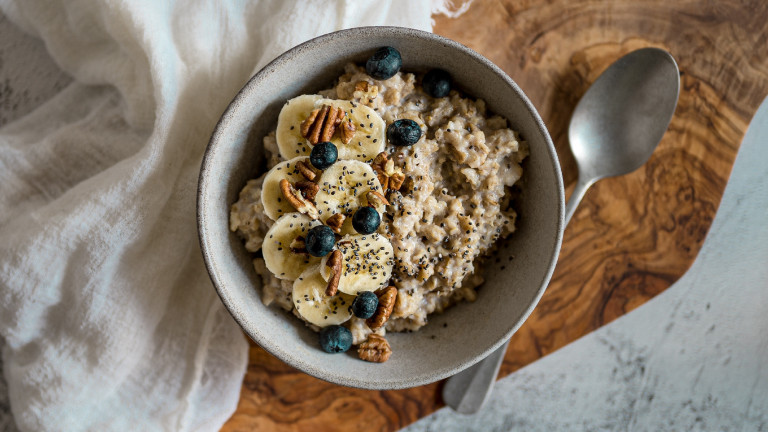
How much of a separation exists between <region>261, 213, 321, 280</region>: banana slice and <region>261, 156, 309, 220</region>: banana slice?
0.10 ft

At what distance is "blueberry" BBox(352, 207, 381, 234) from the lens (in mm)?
1480

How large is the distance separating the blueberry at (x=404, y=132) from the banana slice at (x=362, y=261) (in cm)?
24

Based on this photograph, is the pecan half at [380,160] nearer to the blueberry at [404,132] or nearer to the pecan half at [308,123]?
the blueberry at [404,132]

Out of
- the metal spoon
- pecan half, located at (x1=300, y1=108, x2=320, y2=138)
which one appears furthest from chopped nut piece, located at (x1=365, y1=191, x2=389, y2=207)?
the metal spoon

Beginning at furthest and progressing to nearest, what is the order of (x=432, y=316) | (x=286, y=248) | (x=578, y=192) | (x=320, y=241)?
(x=578, y=192) < (x=432, y=316) < (x=286, y=248) < (x=320, y=241)

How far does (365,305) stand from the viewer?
1535mm

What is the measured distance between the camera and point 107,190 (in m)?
1.76

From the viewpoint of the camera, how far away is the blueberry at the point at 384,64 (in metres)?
1.55

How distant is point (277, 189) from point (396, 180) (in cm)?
30

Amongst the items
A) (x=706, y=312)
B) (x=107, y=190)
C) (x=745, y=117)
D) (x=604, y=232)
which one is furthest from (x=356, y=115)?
(x=706, y=312)

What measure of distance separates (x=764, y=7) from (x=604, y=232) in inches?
35.4

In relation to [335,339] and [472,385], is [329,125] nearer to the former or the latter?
[335,339]

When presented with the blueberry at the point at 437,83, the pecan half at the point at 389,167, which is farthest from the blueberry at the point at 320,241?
the blueberry at the point at 437,83

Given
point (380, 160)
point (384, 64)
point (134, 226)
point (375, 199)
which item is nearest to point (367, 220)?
point (375, 199)
